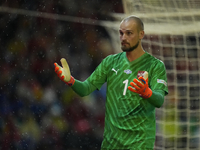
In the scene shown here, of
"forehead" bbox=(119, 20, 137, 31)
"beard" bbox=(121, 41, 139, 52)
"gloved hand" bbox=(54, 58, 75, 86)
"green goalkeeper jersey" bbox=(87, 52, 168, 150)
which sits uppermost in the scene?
"forehead" bbox=(119, 20, 137, 31)

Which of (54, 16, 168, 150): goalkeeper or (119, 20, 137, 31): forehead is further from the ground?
(119, 20, 137, 31): forehead

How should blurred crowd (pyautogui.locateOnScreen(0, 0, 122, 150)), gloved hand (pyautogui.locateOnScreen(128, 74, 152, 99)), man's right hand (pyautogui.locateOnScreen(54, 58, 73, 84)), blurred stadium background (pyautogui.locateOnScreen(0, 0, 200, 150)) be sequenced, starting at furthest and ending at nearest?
1. blurred crowd (pyautogui.locateOnScreen(0, 0, 122, 150))
2. blurred stadium background (pyautogui.locateOnScreen(0, 0, 200, 150))
3. man's right hand (pyautogui.locateOnScreen(54, 58, 73, 84))
4. gloved hand (pyautogui.locateOnScreen(128, 74, 152, 99))

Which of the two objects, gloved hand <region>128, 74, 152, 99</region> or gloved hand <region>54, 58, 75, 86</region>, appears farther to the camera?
gloved hand <region>54, 58, 75, 86</region>

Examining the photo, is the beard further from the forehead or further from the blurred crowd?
the blurred crowd

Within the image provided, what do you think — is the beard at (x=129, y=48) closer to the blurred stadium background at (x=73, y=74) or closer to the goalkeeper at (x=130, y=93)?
the goalkeeper at (x=130, y=93)

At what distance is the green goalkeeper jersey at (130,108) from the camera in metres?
1.83

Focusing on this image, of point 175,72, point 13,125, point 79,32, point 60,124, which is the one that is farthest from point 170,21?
point 13,125

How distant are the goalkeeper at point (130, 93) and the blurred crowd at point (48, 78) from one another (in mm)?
2291

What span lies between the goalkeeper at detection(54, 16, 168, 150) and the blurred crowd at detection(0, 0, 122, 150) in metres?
2.29

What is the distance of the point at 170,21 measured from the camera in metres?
3.43

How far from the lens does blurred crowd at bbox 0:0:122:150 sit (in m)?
4.15

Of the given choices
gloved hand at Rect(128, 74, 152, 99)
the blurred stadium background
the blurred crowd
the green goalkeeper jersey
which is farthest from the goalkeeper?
the blurred crowd

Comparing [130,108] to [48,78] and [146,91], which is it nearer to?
[146,91]

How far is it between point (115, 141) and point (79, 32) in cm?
278
